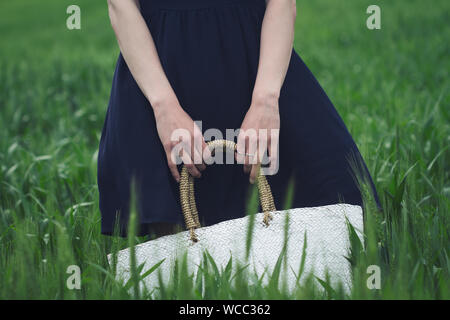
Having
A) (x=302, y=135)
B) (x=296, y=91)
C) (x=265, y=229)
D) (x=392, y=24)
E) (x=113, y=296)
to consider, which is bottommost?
(x=113, y=296)

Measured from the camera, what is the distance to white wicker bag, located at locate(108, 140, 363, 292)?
1.25m

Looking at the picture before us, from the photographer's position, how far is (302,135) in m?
1.42

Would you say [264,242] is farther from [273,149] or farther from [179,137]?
[179,137]

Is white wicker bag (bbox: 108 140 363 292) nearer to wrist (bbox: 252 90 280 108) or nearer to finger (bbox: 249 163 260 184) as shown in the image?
finger (bbox: 249 163 260 184)

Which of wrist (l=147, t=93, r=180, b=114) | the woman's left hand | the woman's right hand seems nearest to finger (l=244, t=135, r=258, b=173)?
the woman's left hand

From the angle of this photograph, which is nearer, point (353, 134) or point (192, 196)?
point (192, 196)

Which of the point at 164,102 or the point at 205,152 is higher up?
the point at 164,102

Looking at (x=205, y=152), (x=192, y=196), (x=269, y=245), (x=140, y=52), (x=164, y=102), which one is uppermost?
(x=140, y=52)

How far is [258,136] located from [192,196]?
9.2 inches

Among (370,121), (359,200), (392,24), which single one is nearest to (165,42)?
(359,200)

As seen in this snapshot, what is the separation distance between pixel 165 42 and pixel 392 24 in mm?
6215

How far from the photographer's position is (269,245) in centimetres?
125

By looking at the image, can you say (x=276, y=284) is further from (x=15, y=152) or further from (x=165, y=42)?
(x=15, y=152)

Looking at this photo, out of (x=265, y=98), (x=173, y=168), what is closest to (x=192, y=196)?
(x=173, y=168)
